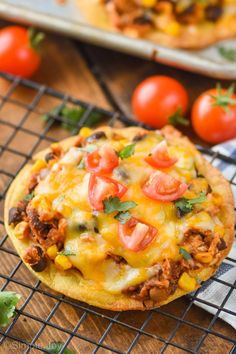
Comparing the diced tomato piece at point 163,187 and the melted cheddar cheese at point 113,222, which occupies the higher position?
the diced tomato piece at point 163,187

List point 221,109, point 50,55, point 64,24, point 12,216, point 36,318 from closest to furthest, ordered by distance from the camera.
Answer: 1. point 36,318
2. point 12,216
3. point 221,109
4. point 64,24
5. point 50,55

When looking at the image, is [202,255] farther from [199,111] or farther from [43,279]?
[199,111]

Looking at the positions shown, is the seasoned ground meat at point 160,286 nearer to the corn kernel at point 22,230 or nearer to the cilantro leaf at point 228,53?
the corn kernel at point 22,230

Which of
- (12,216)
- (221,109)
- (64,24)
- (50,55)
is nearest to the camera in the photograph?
(12,216)

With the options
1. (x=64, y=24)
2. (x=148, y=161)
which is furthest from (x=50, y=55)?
(x=148, y=161)

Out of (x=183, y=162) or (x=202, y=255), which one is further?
(x=183, y=162)

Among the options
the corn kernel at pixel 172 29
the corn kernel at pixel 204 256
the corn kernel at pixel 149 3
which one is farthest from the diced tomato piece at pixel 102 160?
the corn kernel at pixel 149 3
